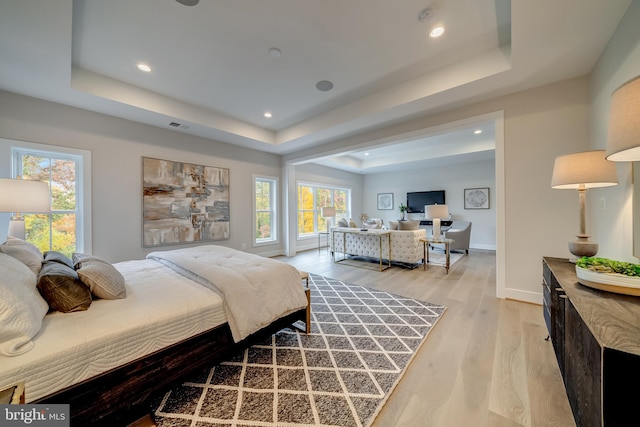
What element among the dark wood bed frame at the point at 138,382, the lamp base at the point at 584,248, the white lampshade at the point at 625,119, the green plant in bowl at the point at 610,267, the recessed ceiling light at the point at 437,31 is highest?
the recessed ceiling light at the point at 437,31

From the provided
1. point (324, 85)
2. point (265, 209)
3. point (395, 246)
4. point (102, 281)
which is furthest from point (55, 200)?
point (395, 246)

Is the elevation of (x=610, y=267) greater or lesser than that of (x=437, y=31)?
lesser

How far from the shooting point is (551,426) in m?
1.32

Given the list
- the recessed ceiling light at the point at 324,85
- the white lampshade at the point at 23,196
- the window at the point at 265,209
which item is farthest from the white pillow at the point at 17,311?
the window at the point at 265,209

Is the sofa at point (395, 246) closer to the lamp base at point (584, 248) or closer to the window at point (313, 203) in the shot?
the window at point (313, 203)

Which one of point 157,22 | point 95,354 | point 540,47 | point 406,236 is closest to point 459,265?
point 406,236

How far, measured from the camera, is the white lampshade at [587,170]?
1637 millimetres

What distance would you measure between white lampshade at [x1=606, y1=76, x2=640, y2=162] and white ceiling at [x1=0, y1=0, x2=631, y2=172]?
140 centimetres

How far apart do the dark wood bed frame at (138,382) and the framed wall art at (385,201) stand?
8.09 meters

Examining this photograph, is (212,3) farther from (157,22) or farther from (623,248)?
(623,248)

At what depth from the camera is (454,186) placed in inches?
299

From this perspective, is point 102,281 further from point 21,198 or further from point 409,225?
point 409,225

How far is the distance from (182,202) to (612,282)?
17.0 feet

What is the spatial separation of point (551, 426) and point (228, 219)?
16.6ft
